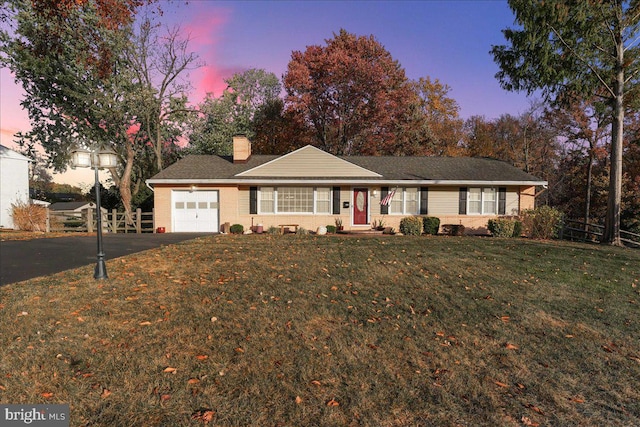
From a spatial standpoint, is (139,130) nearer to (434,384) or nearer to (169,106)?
(169,106)

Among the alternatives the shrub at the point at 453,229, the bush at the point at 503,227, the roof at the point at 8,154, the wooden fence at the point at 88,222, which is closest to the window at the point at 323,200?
the shrub at the point at 453,229

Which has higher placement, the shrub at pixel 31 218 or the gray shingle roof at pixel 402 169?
the gray shingle roof at pixel 402 169

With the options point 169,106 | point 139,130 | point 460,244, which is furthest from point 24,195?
point 460,244

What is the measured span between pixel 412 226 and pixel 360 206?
3.07 meters

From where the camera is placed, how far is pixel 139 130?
26.9 metres

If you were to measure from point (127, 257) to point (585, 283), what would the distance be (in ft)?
40.2

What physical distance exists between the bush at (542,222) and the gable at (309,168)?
8.03 metres

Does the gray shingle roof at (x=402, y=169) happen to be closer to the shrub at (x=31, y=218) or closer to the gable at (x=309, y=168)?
the gable at (x=309, y=168)

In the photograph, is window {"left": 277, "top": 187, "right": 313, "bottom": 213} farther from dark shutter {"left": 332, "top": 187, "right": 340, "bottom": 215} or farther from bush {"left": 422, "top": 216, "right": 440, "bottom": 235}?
bush {"left": 422, "top": 216, "right": 440, "bottom": 235}

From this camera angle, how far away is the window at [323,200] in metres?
17.5

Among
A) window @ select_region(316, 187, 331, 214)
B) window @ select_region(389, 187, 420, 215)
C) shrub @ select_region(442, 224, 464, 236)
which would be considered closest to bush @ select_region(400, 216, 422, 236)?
window @ select_region(389, 187, 420, 215)

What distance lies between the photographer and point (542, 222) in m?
15.8

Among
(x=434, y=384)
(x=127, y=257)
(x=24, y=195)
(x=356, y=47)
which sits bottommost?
(x=434, y=384)

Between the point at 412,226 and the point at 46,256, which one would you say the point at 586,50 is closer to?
the point at 412,226
